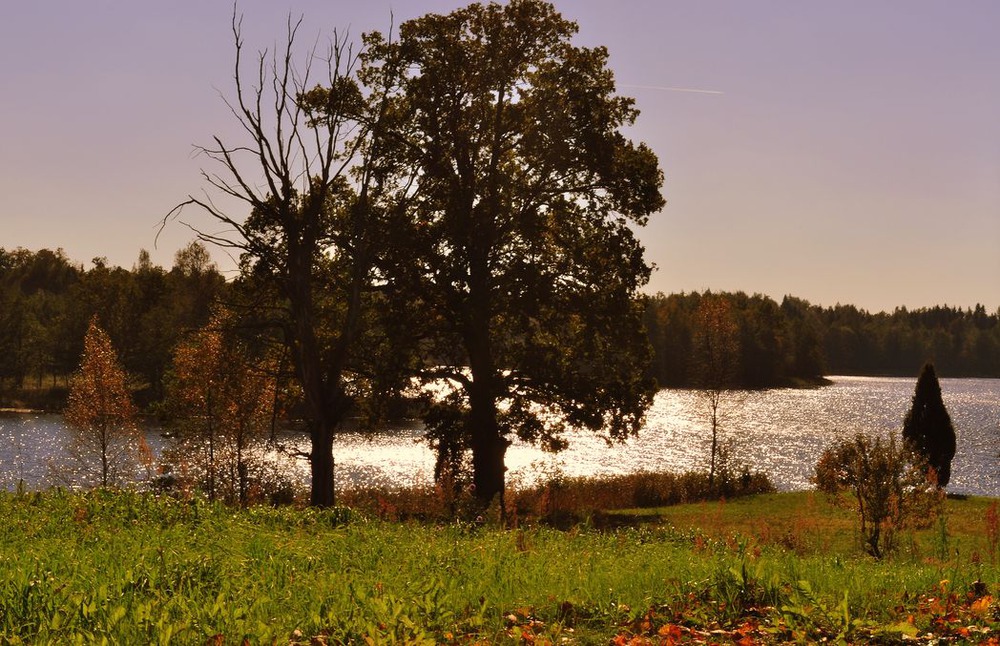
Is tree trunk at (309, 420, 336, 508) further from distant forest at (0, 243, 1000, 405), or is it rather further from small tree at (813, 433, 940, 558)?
small tree at (813, 433, 940, 558)

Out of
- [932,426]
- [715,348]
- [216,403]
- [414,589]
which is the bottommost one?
[932,426]

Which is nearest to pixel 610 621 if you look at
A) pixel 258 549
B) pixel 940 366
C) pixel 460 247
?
pixel 258 549

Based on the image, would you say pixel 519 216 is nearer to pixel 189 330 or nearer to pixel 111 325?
pixel 189 330

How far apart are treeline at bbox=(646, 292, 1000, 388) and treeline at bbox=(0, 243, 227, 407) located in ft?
159

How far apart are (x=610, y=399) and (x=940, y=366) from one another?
181 meters

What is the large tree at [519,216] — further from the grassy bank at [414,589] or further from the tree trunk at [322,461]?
the grassy bank at [414,589]

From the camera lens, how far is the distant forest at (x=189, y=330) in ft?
225

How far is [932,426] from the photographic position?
1341 inches

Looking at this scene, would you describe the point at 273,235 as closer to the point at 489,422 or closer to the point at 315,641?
the point at 489,422

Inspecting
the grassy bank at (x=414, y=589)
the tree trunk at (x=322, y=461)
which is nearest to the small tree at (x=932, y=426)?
the tree trunk at (x=322, y=461)

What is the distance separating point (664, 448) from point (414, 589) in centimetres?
4591

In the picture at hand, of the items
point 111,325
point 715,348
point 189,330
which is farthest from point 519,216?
point 111,325

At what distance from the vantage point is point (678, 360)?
104750 millimetres

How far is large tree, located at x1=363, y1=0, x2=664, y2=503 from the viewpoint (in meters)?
22.0
